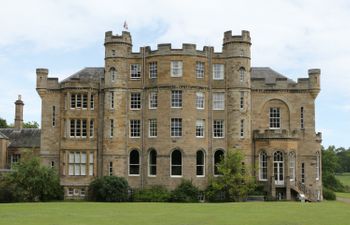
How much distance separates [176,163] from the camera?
5447 centimetres

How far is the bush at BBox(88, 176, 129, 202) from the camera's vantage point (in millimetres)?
51531

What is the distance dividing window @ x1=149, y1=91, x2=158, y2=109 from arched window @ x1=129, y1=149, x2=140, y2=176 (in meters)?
4.73

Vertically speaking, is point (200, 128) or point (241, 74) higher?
point (241, 74)

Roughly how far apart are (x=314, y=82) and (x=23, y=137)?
113 ft

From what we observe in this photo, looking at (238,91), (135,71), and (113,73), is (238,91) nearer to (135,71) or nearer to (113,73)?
(135,71)

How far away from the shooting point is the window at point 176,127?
178 ft

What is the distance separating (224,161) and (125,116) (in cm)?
1085

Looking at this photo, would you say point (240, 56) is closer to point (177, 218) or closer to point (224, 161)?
point (224, 161)

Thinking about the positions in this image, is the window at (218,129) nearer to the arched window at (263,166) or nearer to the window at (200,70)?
the arched window at (263,166)

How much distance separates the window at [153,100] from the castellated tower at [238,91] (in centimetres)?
706

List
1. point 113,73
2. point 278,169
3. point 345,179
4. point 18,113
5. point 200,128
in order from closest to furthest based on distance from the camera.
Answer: point 278,169 < point 200,128 < point 113,73 < point 18,113 < point 345,179

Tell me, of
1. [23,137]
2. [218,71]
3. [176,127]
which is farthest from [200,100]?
[23,137]

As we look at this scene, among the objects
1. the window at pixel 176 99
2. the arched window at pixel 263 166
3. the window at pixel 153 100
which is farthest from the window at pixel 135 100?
the arched window at pixel 263 166

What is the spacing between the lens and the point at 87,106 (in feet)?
183
